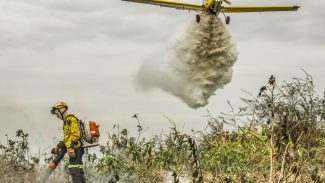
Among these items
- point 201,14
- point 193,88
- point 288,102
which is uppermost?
point 201,14

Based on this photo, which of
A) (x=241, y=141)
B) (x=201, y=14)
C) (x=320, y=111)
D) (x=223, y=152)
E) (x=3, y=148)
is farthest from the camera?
(x=201, y=14)

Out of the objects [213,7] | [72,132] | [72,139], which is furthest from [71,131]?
[213,7]

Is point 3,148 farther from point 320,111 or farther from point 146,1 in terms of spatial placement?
point 146,1

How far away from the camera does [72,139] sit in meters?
9.80

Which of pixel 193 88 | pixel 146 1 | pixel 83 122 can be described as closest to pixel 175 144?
pixel 83 122

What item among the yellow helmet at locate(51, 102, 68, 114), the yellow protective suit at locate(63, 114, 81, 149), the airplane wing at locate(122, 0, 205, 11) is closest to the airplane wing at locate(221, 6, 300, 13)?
the airplane wing at locate(122, 0, 205, 11)

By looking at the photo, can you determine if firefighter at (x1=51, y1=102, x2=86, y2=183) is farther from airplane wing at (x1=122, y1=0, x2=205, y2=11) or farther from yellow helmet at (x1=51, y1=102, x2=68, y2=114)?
airplane wing at (x1=122, y1=0, x2=205, y2=11)

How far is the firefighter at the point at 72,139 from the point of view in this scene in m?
9.79

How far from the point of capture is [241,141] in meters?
12.4

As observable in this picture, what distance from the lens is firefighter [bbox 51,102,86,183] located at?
9.79m

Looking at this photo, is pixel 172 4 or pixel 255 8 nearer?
pixel 172 4

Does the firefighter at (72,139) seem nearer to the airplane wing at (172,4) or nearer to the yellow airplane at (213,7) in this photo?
the yellow airplane at (213,7)

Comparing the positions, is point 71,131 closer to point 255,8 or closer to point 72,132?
point 72,132

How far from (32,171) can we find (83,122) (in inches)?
67.4
